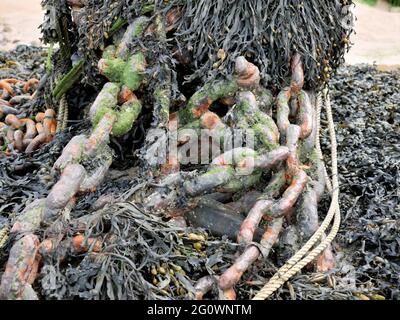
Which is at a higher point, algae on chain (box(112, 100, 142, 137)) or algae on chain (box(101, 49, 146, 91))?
algae on chain (box(101, 49, 146, 91))

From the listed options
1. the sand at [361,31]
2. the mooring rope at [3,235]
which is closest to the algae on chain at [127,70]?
the mooring rope at [3,235]

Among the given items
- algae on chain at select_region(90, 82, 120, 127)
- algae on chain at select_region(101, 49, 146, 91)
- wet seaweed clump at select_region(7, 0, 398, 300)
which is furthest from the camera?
algae on chain at select_region(101, 49, 146, 91)

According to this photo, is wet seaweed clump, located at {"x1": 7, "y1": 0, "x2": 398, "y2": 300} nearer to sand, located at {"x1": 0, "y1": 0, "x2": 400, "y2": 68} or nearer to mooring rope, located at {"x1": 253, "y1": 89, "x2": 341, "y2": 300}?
mooring rope, located at {"x1": 253, "y1": 89, "x2": 341, "y2": 300}

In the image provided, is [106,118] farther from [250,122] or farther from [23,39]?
[23,39]

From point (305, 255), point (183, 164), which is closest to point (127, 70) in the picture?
point (183, 164)

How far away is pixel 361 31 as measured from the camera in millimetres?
8047

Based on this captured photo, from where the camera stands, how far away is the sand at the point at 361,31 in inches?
273

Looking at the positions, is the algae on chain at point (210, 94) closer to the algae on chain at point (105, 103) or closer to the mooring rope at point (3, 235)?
the algae on chain at point (105, 103)

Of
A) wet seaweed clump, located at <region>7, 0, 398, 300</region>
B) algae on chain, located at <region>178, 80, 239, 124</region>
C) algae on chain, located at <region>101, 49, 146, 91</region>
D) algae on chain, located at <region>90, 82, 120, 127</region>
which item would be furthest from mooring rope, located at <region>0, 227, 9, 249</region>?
algae on chain, located at <region>178, 80, 239, 124</region>

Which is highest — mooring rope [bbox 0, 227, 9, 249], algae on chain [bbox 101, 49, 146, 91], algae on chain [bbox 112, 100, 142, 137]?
algae on chain [bbox 101, 49, 146, 91]

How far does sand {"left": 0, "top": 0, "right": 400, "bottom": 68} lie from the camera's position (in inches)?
273

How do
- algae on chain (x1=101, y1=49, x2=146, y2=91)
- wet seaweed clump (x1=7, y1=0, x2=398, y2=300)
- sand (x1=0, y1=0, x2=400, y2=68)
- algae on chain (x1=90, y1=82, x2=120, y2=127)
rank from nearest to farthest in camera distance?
wet seaweed clump (x1=7, y1=0, x2=398, y2=300)
algae on chain (x1=90, y1=82, x2=120, y2=127)
algae on chain (x1=101, y1=49, x2=146, y2=91)
sand (x1=0, y1=0, x2=400, y2=68)
